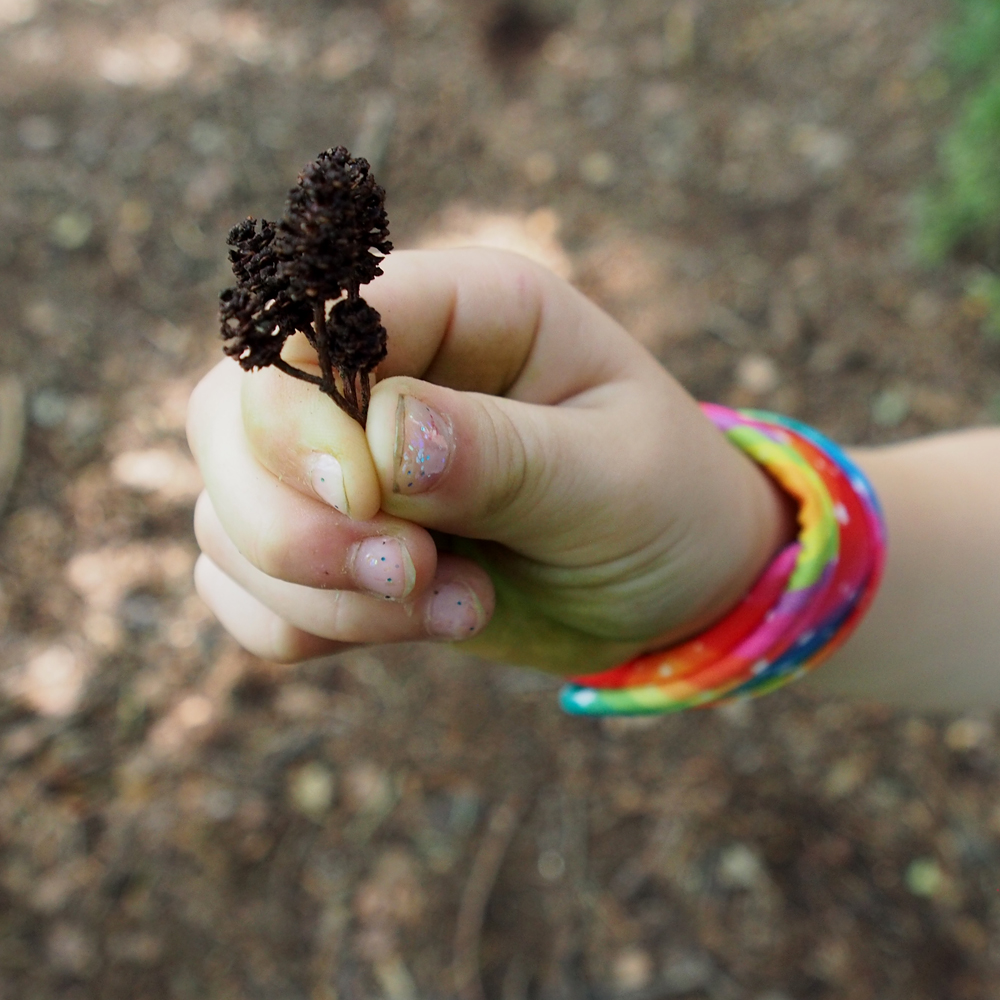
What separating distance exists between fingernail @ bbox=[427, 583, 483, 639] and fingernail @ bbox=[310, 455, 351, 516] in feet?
1.08

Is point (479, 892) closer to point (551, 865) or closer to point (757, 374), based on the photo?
point (551, 865)

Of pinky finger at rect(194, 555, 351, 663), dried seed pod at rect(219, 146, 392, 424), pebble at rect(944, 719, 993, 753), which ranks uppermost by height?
dried seed pod at rect(219, 146, 392, 424)

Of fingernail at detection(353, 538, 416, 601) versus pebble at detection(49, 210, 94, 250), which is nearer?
fingernail at detection(353, 538, 416, 601)

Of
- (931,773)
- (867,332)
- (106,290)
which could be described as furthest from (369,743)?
(867,332)

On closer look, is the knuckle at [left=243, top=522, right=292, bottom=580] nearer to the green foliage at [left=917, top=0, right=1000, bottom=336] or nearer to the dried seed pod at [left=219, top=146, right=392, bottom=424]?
the dried seed pod at [left=219, top=146, right=392, bottom=424]

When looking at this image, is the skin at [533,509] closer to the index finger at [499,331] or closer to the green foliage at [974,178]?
the index finger at [499,331]

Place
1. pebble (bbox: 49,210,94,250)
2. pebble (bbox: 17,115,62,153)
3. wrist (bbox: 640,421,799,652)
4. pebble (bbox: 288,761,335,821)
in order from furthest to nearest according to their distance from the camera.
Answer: pebble (bbox: 17,115,62,153) → pebble (bbox: 49,210,94,250) → pebble (bbox: 288,761,335,821) → wrist (bbox: 640,421,799,652)

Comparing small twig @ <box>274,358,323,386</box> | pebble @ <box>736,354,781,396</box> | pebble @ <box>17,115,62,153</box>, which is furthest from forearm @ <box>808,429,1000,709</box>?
pebble @ <box>17,115,62,153</box>

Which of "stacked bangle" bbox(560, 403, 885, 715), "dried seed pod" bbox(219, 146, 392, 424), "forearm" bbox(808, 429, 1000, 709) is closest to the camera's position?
"dried seed pod" bbox(219, 146, 392, 424)

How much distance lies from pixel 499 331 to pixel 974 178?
3315 millimetres

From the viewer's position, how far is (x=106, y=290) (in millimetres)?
4398

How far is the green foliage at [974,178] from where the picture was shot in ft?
13.3

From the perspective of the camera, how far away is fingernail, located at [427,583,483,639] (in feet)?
5.44

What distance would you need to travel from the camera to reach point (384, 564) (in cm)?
146
